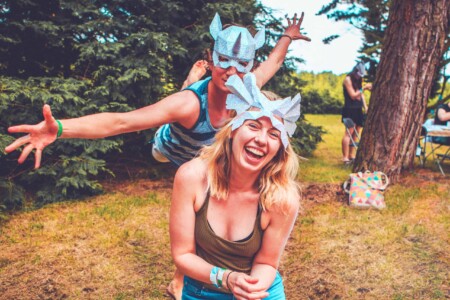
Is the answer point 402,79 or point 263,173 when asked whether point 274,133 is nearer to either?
point 263,173

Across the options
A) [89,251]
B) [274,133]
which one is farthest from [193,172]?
[89,251]

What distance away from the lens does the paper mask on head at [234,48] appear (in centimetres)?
247

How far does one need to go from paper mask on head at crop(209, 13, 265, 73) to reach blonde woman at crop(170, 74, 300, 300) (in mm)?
668

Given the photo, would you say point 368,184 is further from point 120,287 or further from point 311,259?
point 120,287

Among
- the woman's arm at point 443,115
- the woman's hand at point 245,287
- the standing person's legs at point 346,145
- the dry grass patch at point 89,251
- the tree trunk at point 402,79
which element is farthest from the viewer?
the standing person's legs at point 346,145

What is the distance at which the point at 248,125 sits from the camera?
178cm

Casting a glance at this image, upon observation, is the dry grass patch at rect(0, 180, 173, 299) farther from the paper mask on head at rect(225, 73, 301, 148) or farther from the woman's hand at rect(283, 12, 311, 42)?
the woman's hand at rect(283, 12, 311, 42)

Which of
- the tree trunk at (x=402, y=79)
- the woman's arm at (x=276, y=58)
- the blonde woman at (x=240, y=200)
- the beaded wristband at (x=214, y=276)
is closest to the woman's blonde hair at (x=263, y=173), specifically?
the blonde woman at (x=240, y=200)

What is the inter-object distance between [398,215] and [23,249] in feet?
12.4

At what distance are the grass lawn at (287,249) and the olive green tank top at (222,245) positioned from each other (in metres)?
1.16

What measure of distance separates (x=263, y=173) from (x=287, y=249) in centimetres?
195

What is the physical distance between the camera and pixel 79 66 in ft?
17.0

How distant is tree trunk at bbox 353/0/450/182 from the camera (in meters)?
4.91

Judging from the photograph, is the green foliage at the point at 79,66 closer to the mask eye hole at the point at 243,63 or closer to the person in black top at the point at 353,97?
the person in black top at the point at 353,97
